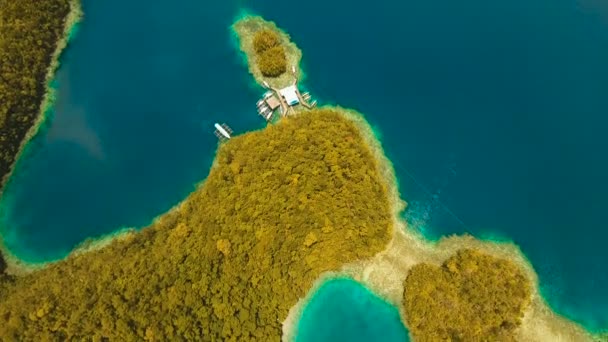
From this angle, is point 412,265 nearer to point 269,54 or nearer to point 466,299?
point 466,299

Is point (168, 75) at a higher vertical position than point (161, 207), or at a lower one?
higher

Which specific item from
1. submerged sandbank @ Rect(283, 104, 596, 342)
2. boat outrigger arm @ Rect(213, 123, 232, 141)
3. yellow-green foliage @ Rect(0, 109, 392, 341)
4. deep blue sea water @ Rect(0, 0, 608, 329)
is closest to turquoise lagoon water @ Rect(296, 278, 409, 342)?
submerged sandbank @ Rect(283, 104, 596, 342)

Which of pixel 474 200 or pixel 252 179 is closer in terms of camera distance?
pixel 252 179

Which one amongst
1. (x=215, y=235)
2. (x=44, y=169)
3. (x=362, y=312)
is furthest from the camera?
(x=44, y=169)

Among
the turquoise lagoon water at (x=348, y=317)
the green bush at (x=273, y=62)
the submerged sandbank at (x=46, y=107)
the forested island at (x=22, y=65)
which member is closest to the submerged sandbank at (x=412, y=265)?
the turquoise lagoon water at (x=348, y=317)

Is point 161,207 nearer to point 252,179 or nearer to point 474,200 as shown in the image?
point 252,179

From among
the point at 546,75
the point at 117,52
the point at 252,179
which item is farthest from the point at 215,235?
the point at 546,75

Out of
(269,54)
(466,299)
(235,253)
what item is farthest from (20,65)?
(466,299)
